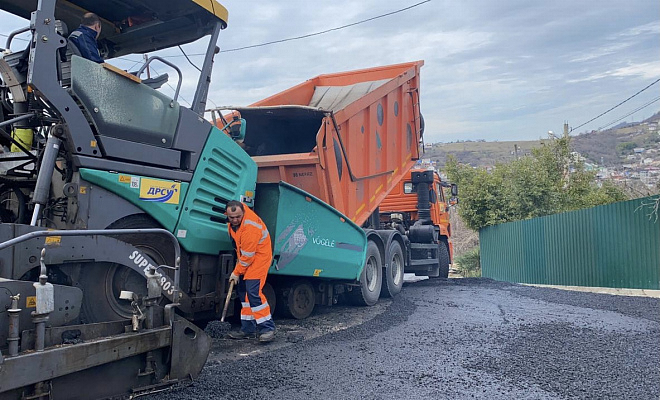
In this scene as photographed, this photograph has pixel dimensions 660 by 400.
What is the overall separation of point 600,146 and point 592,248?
53.2 metres

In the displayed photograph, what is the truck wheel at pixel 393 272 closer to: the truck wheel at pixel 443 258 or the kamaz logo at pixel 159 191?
the truck wheel at pixel 443 258

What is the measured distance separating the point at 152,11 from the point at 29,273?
2.30 meters

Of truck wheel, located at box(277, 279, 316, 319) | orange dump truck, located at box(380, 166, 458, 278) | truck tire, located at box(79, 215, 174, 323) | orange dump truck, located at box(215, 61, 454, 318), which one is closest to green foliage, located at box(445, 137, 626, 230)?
orange dump truck, located at box(380, 166, 458, 278)

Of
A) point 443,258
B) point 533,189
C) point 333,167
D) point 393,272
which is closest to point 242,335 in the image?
point 333,167

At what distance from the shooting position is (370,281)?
7570mm

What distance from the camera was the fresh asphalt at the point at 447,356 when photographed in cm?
362

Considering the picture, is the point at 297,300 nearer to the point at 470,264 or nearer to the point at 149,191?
the point at 149,191

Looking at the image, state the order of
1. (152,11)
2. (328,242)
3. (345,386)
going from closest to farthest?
(345,386), (152,11), (328,242)

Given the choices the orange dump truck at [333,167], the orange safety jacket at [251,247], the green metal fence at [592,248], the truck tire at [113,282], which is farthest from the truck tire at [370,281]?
the green metal fence at [592,248]

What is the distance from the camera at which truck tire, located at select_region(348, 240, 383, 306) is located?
7117 mm

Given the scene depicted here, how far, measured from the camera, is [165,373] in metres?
3.31

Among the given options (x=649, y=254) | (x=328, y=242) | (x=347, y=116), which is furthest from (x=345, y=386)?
(x=649, y=254)

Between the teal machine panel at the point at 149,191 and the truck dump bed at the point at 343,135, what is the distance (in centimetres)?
145

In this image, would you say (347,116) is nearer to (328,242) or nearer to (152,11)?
(328,242)
